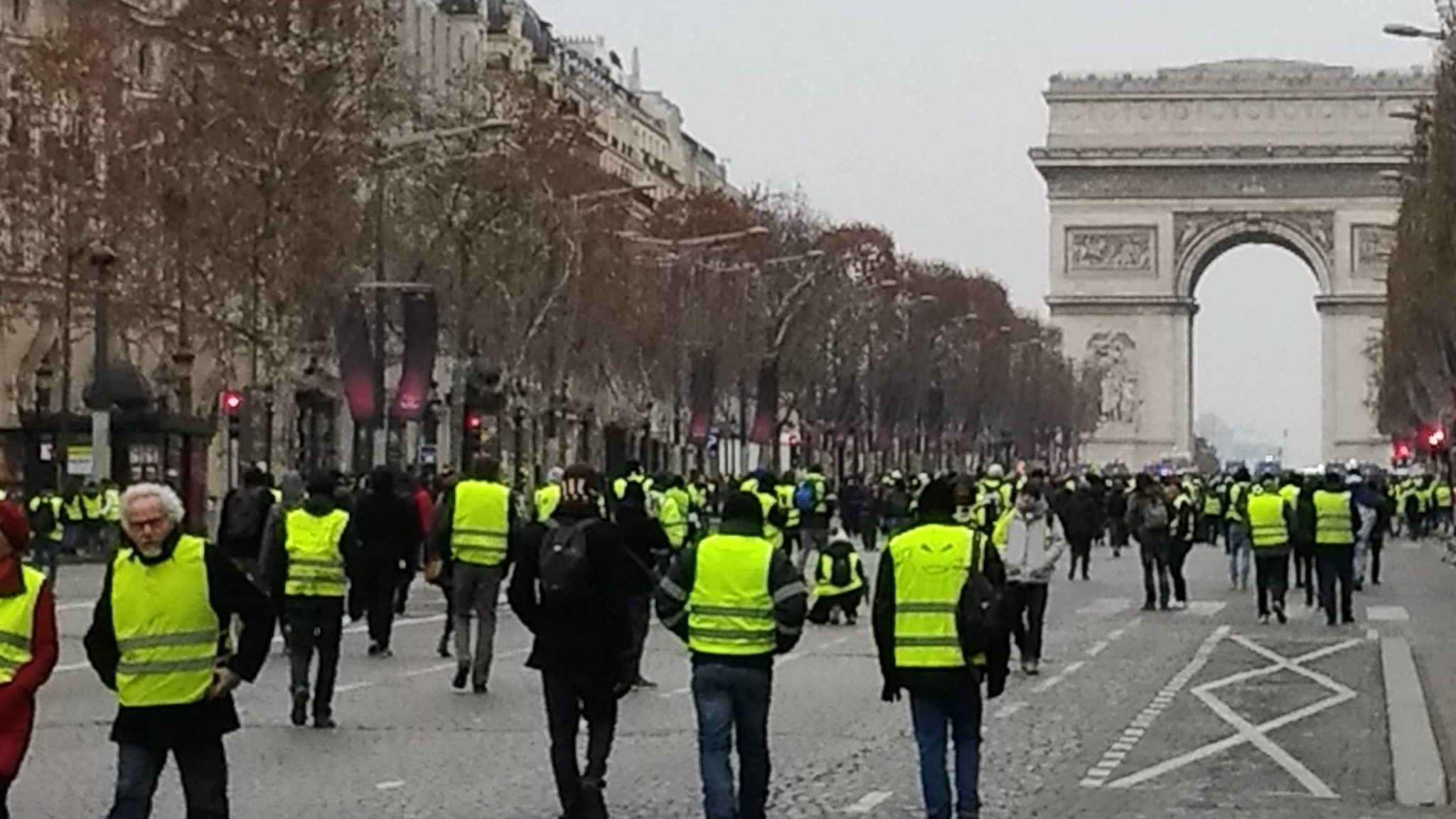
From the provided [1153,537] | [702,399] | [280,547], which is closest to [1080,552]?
[1153,537]

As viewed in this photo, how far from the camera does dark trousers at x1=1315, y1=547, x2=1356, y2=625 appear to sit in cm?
3688

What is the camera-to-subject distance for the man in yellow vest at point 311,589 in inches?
880

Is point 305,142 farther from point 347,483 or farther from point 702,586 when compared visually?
point 702,586

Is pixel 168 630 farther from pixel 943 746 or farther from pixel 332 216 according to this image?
pixel 332 216

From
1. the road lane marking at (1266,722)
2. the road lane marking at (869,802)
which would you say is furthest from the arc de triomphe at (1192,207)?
the road lane marking at (869,802)

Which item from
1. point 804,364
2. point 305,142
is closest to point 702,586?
point 305,142

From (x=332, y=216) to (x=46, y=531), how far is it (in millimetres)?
14749

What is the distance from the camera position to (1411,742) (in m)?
21.5

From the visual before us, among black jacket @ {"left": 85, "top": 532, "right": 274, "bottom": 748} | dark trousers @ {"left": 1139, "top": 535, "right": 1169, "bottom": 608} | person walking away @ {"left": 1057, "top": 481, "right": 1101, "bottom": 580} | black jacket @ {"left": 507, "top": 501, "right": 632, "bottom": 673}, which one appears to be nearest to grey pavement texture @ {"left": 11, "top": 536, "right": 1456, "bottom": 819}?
black jacket @ {"left": 507, "top": 501, "right": 632, "bottom": 673}

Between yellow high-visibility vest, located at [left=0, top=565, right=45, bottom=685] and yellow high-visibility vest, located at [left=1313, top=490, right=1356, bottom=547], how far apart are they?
2481cm

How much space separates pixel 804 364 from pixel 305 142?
45448 millimetres

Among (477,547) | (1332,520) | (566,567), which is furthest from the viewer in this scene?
(1332,520)

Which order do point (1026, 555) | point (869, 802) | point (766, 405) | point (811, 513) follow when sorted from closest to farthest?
point (869, 802) → point (1026, 555) → point (811, 513) → point (766, 405)

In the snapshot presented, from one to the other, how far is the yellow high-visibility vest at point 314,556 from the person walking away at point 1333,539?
50.0 ft
